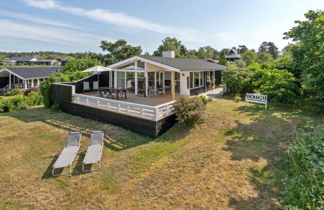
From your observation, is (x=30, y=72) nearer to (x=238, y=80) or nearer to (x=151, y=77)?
(x=151, y=77)

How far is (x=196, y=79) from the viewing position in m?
17.3

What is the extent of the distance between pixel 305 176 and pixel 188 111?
5140 mm

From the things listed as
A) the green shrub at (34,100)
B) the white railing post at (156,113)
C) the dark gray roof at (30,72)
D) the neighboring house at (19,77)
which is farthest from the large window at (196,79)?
the dark gray roof at (30,72)

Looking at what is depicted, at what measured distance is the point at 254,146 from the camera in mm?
7449

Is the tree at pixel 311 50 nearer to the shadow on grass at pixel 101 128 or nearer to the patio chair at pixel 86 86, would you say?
the shadow on grass at pixel 101 128

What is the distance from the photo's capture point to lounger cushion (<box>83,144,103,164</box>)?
6.61m

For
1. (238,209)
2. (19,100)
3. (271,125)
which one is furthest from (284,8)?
(19,100)

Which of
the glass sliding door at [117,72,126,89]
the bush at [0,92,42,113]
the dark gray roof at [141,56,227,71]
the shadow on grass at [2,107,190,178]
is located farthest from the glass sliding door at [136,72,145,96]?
the bush at [0,92,42,113]

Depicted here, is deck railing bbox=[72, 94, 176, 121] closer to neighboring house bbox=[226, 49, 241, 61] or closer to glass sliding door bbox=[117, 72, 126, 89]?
glass sliding door bbox=[117, 72, 126, 89]

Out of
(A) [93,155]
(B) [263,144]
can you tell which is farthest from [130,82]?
(B) [263,144]

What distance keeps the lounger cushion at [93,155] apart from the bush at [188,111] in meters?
3.96

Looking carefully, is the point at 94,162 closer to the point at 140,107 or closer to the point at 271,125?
the point at 140,107

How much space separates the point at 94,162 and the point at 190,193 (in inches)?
137

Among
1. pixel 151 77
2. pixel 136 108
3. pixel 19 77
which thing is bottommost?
pixel 136 108
